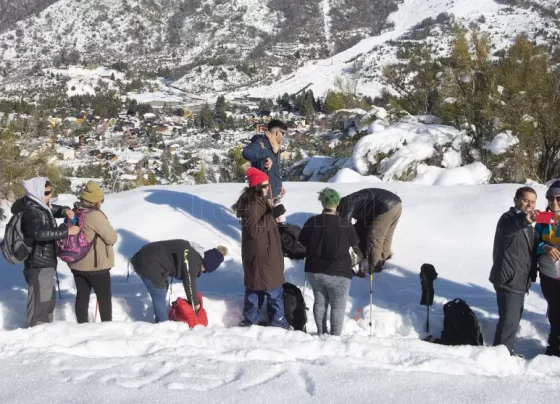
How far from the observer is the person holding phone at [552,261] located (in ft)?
10.7

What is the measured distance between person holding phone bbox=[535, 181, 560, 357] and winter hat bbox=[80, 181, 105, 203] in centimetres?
319

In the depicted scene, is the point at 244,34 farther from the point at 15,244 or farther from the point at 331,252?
the point at 331,252

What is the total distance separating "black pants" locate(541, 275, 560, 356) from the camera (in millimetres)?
3361

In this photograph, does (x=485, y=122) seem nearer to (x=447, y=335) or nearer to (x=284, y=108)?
(x=447, y=335)

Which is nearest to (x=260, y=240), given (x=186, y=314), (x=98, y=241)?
(x=186, y=314)

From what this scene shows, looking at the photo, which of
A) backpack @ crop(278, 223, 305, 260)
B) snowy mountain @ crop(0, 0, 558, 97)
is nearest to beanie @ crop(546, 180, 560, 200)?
backpack @ crop(278, 223, 305, 260)

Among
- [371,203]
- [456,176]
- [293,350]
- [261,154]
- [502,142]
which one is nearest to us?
[293,350]

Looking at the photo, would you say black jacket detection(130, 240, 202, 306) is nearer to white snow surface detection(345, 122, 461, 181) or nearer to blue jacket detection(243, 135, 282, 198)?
blue jacket detection(243, 135, 282, 198)

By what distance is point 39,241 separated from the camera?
3.51m

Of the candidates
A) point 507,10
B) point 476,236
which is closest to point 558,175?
point 476,236

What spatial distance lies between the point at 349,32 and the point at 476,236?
3695 inches

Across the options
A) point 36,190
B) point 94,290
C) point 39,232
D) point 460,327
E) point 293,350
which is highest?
point 36,190

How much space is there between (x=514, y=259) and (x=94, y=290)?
3.10 m

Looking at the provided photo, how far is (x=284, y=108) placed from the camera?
56781mm
